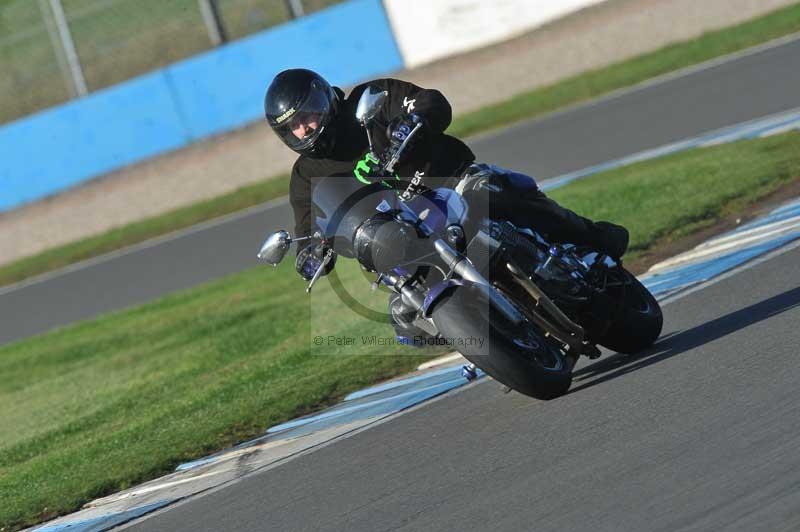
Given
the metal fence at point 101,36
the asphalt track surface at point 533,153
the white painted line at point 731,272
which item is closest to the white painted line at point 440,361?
the white painted line at point 731,272

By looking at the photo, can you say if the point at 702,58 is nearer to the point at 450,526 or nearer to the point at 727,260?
the point at 727,260

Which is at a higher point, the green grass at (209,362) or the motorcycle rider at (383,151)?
the motorcycle rider at (383,151)

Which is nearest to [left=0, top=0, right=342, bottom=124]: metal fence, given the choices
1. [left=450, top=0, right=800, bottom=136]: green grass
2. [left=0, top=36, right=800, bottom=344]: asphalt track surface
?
[left=450, top=0, right=800, bottom=136]: green grass

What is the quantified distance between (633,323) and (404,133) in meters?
1.69

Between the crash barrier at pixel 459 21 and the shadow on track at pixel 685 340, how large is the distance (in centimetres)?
1571

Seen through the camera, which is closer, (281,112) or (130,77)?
(281,112)

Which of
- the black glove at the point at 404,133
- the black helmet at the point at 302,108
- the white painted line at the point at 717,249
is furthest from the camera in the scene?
the white painted line at the point at 717,249

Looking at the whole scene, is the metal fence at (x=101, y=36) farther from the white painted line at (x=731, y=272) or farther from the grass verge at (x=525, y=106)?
the white painted line at (x=731, y=272)

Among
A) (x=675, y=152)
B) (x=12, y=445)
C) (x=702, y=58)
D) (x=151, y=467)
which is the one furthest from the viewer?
(x=702, y=58)

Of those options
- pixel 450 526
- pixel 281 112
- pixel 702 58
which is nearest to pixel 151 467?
pixel 281 112

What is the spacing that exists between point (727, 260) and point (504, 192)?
266 cm

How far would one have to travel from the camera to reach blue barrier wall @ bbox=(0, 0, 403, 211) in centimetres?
2195

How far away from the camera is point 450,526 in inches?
173

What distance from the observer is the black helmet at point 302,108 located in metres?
5.80
